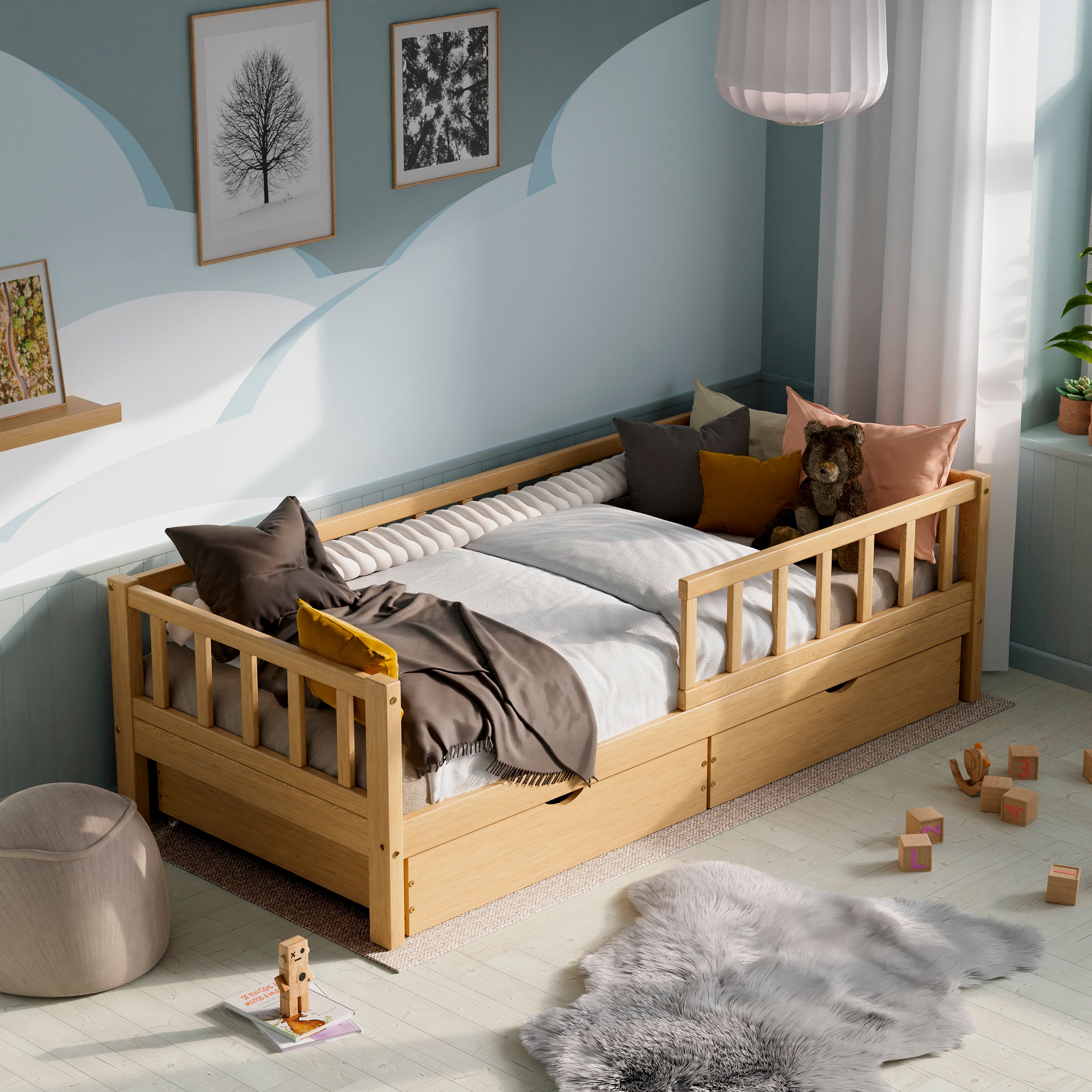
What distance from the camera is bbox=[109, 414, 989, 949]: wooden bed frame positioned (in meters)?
3.15

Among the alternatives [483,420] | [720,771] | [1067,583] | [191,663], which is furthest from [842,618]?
[191,663]

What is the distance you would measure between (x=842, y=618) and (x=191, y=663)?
5.41ft

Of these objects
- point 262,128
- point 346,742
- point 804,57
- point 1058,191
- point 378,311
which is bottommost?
point 346,742

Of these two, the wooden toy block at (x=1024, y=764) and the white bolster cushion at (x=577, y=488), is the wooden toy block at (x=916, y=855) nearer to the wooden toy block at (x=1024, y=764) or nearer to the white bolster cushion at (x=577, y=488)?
the wooden toy block at (x=1024, y=764)

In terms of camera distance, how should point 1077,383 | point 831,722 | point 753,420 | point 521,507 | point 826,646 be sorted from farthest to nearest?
1. point 753,420
2. point 1077,383
3. point 521,507
4. point 831,722
5. point 826,646

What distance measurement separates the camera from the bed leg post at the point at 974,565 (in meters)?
4.20

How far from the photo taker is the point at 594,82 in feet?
14.4

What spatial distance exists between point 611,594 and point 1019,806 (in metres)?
1.10

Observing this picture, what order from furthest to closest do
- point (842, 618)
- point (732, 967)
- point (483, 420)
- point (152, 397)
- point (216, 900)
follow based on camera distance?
1. point (483, 420)
2. point (842, 618)
3. point (152, 397)
4. point (216, 900)
5. point (732, 967)

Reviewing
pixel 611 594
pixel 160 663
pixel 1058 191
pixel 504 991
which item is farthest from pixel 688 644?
pixel 1058 191

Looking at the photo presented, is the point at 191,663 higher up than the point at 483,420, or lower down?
lower down

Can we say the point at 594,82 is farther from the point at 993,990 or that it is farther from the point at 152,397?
the point at 993,990

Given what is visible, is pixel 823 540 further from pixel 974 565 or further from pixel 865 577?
A: pixel 974 565

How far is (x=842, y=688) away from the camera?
4.03 meters
